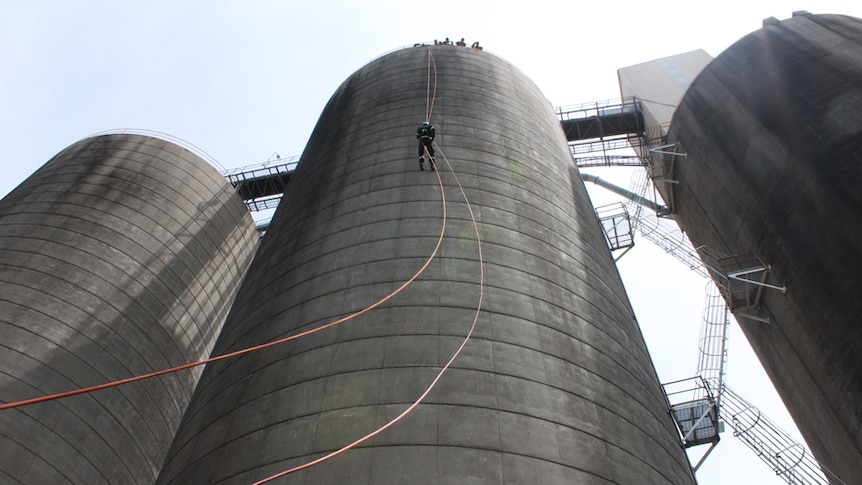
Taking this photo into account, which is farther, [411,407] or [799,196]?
[799,196]

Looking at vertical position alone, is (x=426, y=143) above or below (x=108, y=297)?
above

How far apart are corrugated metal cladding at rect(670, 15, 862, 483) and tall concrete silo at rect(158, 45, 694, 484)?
5.02 m

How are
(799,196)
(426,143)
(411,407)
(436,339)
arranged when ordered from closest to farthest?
(411,407), (436,339), (426,143), (799,196)

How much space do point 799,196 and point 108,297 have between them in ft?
61.1

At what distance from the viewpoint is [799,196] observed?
15445 mm

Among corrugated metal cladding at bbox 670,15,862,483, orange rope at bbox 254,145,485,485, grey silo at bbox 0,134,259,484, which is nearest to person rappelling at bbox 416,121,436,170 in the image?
orange rope at bbox 254,145,485,485

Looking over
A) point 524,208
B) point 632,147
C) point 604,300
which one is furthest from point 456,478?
point 632,147

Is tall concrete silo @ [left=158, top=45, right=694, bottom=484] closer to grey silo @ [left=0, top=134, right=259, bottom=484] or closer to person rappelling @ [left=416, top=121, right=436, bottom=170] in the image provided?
person rappelling @ [left=416, top=121, right=436, bottom=170]

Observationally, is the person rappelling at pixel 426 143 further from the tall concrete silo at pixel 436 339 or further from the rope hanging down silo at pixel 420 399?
the rope hanging down silo at pixel 420 399

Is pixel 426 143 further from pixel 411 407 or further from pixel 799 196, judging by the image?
pixel 799 196

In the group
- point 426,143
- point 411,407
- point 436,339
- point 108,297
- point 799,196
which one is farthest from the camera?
point 108,297

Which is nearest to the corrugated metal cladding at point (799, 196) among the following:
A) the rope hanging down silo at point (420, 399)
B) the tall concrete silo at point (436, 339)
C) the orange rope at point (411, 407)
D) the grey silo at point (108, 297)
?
Result: the tall concrete silo at point (436, 339)

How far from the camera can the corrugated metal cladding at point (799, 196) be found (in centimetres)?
1377

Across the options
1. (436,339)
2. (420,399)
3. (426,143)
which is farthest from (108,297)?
(420,399)
